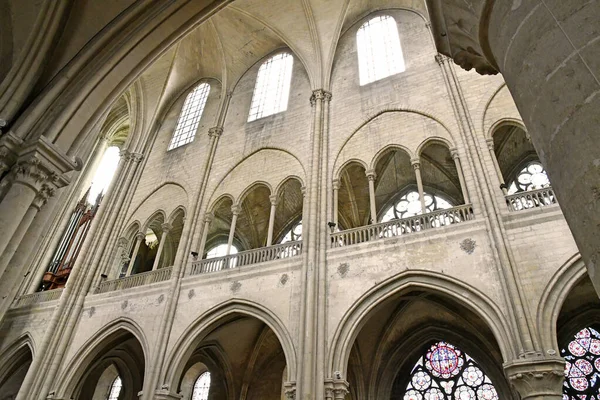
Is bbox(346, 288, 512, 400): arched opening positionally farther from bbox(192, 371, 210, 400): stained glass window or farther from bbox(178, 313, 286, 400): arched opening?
bbox(192, 371, 210, 400): stained glass window

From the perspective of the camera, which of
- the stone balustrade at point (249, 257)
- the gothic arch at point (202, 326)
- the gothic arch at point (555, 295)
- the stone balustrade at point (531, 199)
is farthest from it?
the stone balustrade at point (249, 257)

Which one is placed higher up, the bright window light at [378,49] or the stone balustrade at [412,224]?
the bright window light at [378,49]

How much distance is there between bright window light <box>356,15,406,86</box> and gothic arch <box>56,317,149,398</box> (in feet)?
34.2

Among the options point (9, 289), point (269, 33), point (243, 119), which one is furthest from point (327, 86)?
point (9, 289)

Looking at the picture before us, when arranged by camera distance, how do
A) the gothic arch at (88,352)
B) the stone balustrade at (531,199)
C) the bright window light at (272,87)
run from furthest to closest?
the bright window light at (272,87), the gothic arch at (88,352), the stone balustrade at (531,199)

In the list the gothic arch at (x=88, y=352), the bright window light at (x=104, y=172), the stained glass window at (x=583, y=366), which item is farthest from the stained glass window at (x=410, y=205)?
the bright window light at (x=104, y=172)

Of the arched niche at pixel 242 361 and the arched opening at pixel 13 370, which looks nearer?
the arched opening at pixel 13 370

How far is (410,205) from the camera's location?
561 inches

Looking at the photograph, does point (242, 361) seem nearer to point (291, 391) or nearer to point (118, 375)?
point (118, 375)

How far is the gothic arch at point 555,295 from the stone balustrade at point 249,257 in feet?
17.9

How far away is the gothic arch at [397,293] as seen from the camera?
7.68 meters

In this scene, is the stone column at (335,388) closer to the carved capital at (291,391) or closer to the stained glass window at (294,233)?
the carved capital at (291,391)

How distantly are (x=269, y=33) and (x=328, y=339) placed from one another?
41.8 ft

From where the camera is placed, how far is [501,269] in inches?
304
